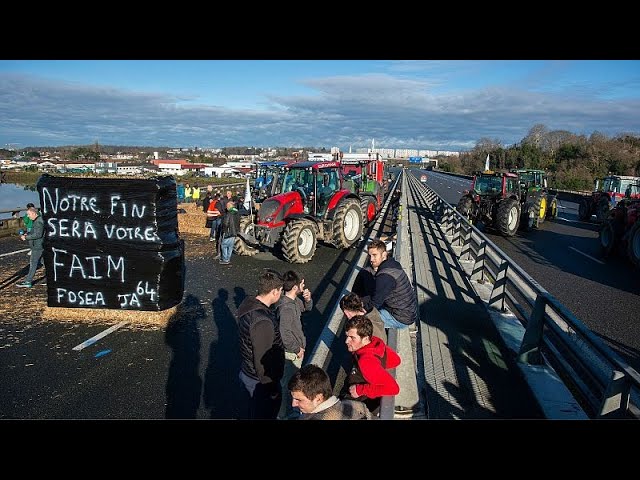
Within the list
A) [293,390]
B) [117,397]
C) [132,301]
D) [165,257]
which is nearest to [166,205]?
[165,257]

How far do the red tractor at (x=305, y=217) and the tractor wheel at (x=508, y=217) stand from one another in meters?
4.96

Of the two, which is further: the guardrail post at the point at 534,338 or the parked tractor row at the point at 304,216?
the parked tractor row at the point at 304,216

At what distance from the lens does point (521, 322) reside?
670 cm

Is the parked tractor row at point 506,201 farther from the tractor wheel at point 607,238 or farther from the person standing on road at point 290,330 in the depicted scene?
the person standing on road at point 290,330

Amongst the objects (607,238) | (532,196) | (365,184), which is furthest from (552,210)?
(365,184)

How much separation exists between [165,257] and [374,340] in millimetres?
4639

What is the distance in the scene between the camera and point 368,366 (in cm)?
346

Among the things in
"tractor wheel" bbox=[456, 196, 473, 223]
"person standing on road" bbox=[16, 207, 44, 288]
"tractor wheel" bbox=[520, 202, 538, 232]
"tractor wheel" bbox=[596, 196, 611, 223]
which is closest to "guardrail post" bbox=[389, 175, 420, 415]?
"person standing on road" bbox=[16, 207, 44, 288]

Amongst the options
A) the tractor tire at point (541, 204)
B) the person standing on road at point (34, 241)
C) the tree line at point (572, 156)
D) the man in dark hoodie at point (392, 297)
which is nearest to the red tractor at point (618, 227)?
the tractor tire at point (541, 204)

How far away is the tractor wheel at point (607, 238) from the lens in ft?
42.8

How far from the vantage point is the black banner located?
23.8 feet

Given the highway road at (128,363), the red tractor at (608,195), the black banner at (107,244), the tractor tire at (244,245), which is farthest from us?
the red tractor at (608,195)

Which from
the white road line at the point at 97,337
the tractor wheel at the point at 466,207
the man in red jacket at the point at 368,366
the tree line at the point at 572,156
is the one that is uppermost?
the tree line at the point at 572,156

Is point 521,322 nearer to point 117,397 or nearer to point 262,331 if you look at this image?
point 262,331
